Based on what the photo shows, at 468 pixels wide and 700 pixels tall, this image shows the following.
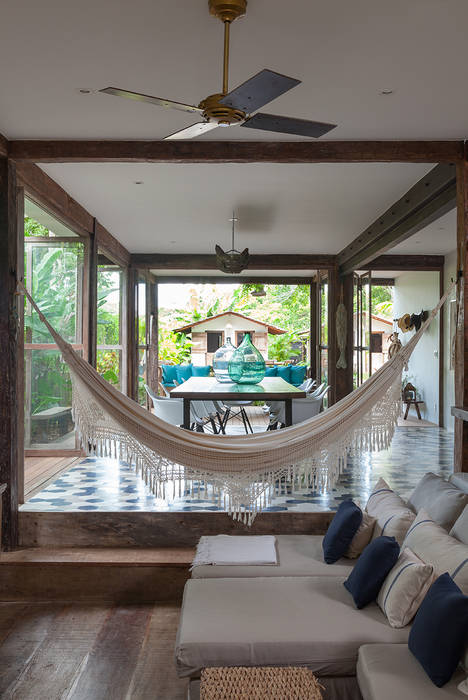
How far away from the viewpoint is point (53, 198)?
4312mm

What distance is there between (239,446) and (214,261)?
5.21 meters

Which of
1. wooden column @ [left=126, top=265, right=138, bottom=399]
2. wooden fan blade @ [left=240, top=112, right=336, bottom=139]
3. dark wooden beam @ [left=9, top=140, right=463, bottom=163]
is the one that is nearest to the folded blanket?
wooden fan blade @ [left=240, top=112, right=336, bottom=139]

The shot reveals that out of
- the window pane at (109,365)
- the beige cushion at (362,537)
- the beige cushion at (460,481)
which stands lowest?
the beige cushion at (362,537)

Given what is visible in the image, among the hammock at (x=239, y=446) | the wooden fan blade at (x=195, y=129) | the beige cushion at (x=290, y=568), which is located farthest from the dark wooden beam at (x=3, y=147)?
the beige cushion at (x=290, y=568)

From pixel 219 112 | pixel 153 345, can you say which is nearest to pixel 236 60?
pixel 219 112

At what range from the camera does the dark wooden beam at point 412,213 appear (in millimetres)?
3836

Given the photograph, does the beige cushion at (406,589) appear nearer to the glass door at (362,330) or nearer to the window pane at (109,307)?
the window pane at (109,307)

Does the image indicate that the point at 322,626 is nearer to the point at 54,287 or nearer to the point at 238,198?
the point at 238,198

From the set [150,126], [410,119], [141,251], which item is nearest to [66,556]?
[150,126]

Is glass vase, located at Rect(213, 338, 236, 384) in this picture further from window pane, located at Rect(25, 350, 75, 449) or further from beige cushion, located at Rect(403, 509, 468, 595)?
beige cushion, located at Rect(403, 509, 468, 595)

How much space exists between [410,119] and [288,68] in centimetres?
81

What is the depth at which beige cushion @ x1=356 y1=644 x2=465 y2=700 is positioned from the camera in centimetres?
171

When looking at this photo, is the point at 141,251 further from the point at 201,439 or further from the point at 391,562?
the point at 391,562

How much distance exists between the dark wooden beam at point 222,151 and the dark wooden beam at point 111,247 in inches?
97.2
